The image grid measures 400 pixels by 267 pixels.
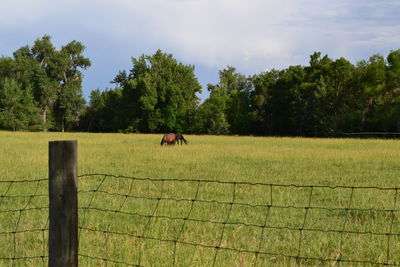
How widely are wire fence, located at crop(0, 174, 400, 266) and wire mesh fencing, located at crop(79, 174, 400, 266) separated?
15mm

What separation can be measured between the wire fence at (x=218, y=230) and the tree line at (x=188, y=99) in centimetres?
4851

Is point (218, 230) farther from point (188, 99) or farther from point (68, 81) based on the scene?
point (68, 81)

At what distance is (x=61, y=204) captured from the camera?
144 inches

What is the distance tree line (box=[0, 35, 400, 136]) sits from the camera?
5744 centimetres

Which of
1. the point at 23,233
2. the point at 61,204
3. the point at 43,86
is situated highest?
the point at 43,86

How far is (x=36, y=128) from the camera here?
7631 cm

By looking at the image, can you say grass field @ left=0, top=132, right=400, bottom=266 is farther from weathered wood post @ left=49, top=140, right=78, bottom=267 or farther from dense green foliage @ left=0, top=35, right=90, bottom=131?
dense green foliage @ left=0, top=35, right=90, bottom=131

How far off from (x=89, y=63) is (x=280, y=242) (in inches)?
3232

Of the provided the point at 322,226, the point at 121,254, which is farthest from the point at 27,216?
the point at 322,226

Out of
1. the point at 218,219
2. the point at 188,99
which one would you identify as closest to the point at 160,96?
the point at 188,99

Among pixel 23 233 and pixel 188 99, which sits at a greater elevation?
pixel 188 99

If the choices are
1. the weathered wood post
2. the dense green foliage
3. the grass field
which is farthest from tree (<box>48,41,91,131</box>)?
the weathered wood post

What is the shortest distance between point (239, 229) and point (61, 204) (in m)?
3.81

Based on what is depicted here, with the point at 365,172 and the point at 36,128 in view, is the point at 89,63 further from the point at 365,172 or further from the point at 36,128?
the point at 365,172
